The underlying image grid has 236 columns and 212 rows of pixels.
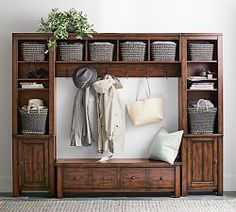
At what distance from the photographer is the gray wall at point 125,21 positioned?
641 cm

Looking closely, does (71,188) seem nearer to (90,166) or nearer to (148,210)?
(90,166)

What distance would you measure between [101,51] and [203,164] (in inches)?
69.1

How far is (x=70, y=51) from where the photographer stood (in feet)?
20.0

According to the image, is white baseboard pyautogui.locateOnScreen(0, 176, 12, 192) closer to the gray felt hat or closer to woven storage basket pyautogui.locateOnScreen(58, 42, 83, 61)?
the gray felt hat

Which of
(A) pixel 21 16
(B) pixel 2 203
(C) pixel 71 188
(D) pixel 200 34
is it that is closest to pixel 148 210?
(C) pixel 71 188

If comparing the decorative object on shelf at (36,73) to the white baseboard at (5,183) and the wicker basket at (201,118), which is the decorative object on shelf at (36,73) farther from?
the wicker basket at (201,118)

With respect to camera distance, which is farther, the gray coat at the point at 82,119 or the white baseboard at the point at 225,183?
the white baseboard at the point at 225,183

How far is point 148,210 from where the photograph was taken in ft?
17.9

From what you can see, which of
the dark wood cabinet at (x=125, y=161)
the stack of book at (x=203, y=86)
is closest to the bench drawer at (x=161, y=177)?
the dark wood cabinet at (x=125, y=161)

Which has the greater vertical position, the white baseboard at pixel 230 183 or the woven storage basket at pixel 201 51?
the woven storage basket at pixel 201 51

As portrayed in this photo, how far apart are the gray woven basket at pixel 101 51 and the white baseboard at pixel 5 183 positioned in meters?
1.81

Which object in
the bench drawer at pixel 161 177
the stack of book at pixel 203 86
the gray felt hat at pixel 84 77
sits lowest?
the bench drawer at pixel 161 177

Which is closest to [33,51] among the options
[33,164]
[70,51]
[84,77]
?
[70,51]

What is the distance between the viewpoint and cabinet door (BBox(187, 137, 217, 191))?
6105 mm
